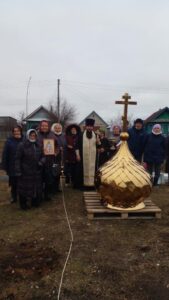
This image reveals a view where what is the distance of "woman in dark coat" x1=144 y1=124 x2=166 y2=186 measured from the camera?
34.7ft

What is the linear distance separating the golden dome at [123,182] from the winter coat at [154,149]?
11.4ft

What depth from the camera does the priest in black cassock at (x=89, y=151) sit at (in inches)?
384

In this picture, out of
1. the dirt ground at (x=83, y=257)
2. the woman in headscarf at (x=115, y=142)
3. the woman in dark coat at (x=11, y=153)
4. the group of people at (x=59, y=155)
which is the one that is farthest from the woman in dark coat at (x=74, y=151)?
the dirt ground at (x=83, y=257)

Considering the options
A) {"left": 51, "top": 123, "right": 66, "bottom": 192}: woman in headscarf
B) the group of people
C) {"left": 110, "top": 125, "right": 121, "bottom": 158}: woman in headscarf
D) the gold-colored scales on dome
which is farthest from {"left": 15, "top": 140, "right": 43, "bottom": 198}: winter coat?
{"left": 110, "top": 125, "right": 121, "bottom": 158}: woman in headscarf

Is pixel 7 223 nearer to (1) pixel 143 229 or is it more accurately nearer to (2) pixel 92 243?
(2) pixel 92 243

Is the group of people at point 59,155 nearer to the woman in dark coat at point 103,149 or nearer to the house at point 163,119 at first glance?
the woman in dark coat at point 103,149

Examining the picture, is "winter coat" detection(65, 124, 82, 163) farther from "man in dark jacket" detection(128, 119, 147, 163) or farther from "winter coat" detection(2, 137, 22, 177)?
"winter coat" detection(2, 137, 22, 177)

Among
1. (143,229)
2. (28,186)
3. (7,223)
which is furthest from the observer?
(28,186)

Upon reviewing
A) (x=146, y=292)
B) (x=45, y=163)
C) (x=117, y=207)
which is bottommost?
(x=146, y=292)

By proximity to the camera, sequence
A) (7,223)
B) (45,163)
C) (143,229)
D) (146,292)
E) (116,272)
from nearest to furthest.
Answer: (146,292)
(116,272)
(143,229)
(7,223)
(45,163)

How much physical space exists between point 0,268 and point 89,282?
123 cm

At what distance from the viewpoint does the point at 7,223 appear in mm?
7066

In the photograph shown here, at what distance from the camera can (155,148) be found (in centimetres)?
1063

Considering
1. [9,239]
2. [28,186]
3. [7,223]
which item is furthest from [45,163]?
[9,239]
